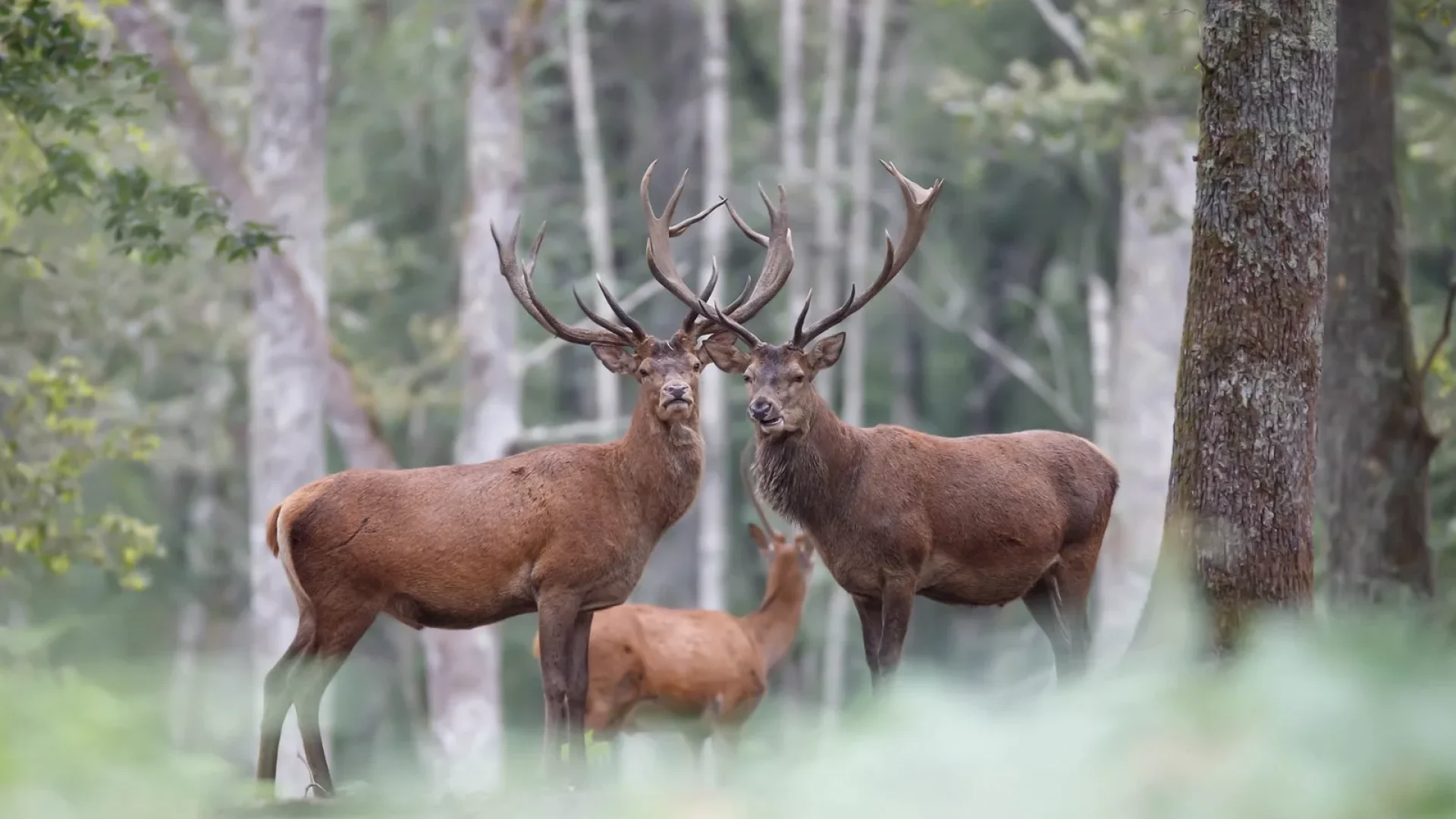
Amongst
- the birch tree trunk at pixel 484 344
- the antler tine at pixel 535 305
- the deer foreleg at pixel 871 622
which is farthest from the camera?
the birch tree trunk at pixel 484 344

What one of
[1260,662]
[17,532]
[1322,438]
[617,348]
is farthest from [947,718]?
[17,532]

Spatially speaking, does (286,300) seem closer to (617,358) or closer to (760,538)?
(760,538)

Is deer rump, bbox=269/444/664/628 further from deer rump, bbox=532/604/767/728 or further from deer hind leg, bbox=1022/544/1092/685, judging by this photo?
deer hind leg, bbox=1022/544/1092/685

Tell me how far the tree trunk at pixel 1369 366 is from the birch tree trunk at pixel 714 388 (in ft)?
41.6

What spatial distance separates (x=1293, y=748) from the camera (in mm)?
1876

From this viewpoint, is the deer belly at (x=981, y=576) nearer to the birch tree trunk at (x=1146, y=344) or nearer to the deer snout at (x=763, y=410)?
the deer snout at (x=763, y=410)

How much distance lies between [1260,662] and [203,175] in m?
15.0

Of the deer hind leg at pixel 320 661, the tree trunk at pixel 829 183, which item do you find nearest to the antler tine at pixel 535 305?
the deer hind leg at pixel 320 661

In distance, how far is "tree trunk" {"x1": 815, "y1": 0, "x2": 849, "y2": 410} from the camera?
27.1 m

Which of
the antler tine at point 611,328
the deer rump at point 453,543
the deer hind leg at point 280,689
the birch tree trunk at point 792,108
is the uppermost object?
the birch tree trunk at point 792,108

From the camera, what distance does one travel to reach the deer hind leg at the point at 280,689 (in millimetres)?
7477

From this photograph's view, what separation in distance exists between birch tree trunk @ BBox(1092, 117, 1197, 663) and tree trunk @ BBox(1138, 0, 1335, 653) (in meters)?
10.5

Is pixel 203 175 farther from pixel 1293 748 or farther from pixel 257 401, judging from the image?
pixel 1293 748

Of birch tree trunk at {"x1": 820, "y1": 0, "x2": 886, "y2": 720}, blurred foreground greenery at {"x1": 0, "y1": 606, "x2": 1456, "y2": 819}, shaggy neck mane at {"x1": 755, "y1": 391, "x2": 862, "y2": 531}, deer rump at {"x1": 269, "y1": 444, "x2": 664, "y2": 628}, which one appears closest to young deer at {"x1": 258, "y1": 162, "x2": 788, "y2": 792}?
deer rump at {"x1": 269, "y1": 444, "x2": 664, "y2": 628}
